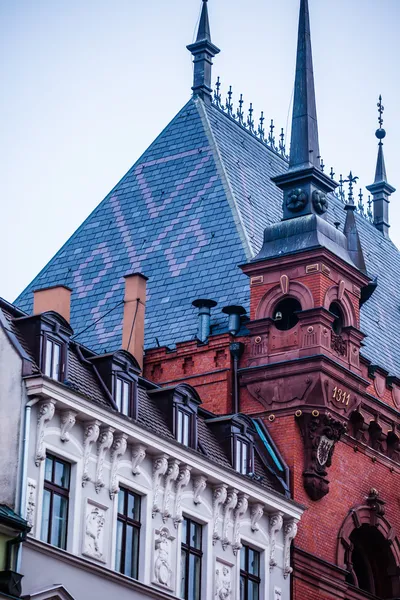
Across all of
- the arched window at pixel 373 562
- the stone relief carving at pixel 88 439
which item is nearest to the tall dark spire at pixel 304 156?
the arched window at pixel 373 562

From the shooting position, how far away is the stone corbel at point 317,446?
52.9m

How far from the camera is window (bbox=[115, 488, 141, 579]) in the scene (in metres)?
44.4

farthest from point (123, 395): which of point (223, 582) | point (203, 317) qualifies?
point (203, 317)

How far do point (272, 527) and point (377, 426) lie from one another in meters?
8.01

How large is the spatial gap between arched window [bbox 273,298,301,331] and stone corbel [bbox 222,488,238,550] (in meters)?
8.38

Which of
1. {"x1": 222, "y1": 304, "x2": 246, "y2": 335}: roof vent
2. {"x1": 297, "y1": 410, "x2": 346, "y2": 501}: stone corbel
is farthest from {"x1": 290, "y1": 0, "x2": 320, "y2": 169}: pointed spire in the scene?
{"x1": 297, "y1": 410, "x2": 346, "y2": 501}: stone corbel

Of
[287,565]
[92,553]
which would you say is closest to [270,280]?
[287,565]

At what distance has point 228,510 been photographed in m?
48.5

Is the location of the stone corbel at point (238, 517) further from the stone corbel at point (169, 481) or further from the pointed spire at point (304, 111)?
the pointed spire at point (304, 111)

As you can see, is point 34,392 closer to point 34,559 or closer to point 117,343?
point 34,559

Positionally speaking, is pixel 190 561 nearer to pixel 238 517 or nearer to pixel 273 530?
pixel 238 517

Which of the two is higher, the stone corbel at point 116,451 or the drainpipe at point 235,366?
the drainpipe at point 235,366

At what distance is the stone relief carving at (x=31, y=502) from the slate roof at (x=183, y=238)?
636 inches

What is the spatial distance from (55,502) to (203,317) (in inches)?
601
